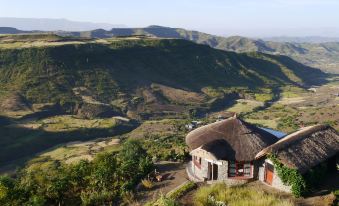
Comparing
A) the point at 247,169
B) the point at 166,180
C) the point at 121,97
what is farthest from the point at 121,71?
the point at 247,169

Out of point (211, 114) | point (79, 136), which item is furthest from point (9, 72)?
point (211, 114)

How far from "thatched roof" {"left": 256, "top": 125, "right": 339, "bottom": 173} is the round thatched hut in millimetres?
1398

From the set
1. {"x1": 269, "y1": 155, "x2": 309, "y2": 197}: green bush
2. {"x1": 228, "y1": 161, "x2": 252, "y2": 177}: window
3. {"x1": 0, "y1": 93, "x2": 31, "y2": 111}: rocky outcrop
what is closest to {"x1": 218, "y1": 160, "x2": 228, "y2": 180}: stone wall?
{"x1": 228, "y1": 161, "x2": 252, "y2": 177}: window

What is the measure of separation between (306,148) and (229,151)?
205 inches

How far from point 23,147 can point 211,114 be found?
53.9 m

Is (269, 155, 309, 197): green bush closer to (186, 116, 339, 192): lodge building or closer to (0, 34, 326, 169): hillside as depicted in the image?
(186, 116, 339, 192): lodge building

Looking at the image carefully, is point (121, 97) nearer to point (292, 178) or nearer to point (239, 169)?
point (239, 169)

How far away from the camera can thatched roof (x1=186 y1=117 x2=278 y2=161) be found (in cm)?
2819

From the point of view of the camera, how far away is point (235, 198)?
66.1 feet

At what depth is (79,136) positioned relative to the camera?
92125mm

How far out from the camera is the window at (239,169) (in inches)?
1117

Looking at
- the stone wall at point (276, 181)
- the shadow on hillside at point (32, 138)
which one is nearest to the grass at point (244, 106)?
the shadow on hillside at point (32, 138)

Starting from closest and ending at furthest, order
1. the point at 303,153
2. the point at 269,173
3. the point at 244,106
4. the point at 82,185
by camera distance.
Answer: the point at 303,153, the point at 269,173, the point at 82,185, the point at 244,106

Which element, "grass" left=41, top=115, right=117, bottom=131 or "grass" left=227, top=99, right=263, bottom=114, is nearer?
"grass" left=41, top=115, right=117, bottom=131
